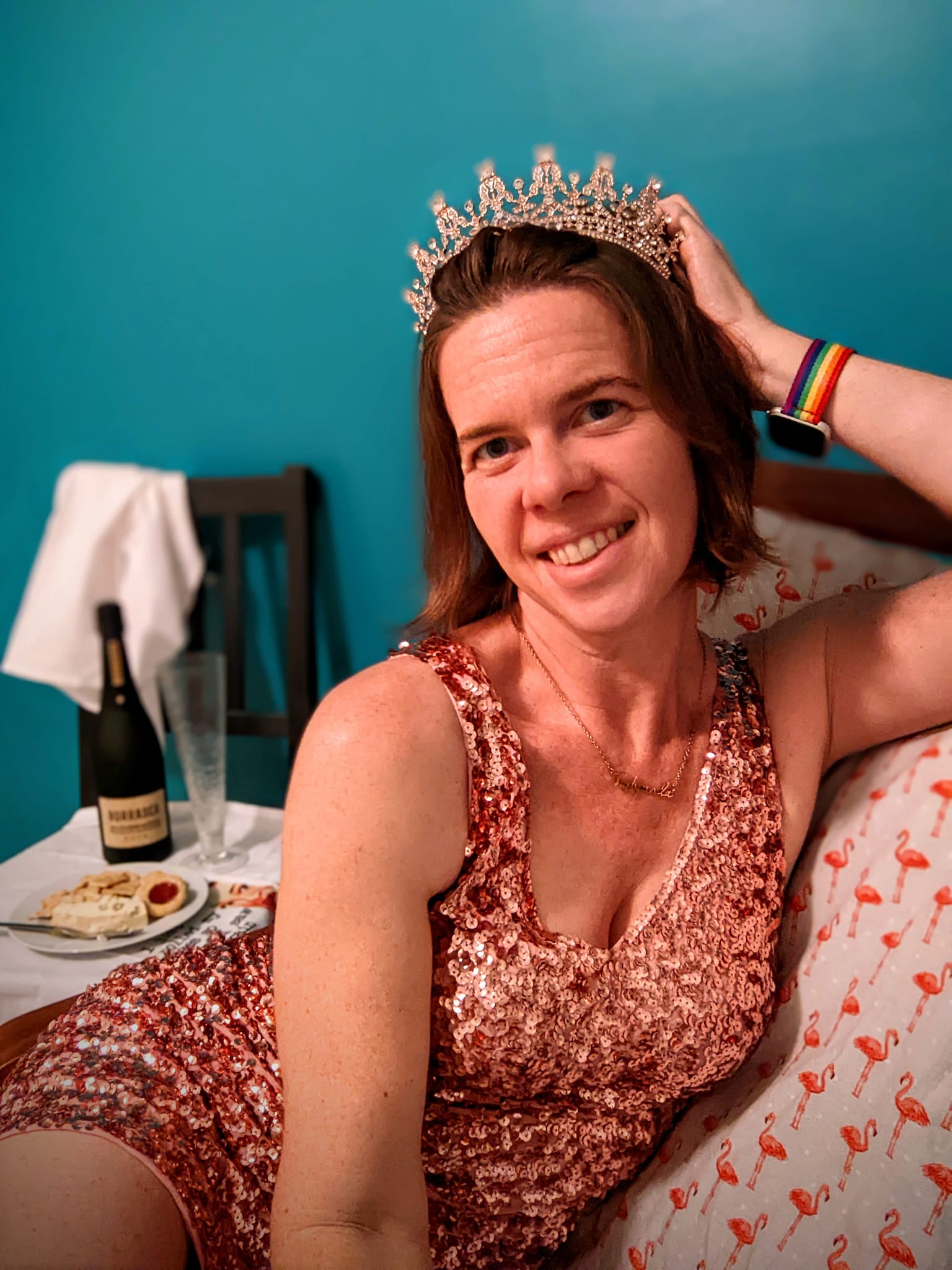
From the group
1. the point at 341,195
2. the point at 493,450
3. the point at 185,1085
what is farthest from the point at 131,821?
the point at 341,195

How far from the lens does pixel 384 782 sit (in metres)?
0.65

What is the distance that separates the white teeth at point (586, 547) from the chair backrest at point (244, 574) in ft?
2.69

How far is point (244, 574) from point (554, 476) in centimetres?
Result: 98

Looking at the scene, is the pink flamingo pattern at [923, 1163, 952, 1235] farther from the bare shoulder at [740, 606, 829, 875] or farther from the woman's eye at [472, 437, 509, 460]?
the woman's eye at [472, 437, 509, 460]

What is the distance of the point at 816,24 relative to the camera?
99 cm

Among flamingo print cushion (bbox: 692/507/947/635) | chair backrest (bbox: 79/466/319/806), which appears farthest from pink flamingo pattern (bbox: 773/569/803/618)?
chair backrest (bbox: 79/466/319/806)

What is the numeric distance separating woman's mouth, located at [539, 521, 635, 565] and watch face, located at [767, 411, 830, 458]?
7.9 inches

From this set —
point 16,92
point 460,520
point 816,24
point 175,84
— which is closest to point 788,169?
point 816,24

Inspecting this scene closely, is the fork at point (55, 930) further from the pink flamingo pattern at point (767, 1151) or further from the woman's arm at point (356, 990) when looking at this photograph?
the pink flamingo pattern at point (767, 1151)

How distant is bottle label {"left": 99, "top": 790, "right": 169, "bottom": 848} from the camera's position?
1.14 meters

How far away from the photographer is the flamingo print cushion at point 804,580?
1012 millimetres

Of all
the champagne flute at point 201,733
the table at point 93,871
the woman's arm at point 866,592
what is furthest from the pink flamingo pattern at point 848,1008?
the champagne flute at point 201,733

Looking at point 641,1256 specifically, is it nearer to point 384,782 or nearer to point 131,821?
point 384,782

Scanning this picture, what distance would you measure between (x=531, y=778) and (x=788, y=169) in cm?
75
